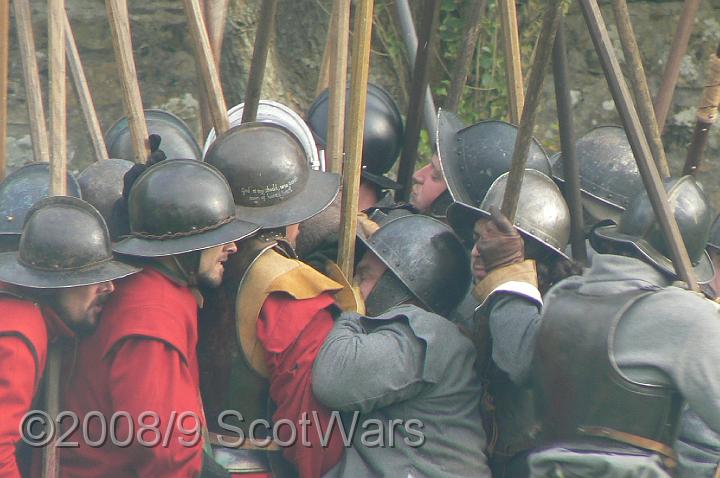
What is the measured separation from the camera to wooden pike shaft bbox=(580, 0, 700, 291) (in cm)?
392

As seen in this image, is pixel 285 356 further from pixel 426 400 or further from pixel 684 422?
pixel 684 422

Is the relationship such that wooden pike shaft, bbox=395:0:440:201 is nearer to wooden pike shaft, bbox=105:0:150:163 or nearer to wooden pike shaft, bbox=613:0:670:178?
wooden pike shaft, bbox=613:0:670:178

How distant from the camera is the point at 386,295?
4.28 meters

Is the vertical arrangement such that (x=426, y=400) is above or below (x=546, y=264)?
below

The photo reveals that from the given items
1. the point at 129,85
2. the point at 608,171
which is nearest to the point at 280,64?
the point at 129,85

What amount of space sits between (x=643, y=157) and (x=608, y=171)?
89 cm

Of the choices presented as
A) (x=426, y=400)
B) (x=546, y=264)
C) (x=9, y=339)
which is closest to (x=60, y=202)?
(x=9, y=339)

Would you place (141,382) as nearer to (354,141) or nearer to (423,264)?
(423,264)

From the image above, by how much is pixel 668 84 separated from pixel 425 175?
128 centimetres

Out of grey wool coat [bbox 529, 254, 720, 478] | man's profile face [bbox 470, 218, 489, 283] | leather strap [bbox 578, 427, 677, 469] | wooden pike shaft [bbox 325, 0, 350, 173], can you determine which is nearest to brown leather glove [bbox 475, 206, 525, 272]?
man's profile face [bbox 470, 218, 489, 283]

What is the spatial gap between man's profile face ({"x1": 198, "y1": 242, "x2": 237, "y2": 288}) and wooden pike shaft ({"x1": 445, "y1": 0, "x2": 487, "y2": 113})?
210 cm

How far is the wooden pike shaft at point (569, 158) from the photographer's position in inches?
172

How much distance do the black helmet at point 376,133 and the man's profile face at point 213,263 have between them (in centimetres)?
149

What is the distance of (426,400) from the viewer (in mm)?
3846
